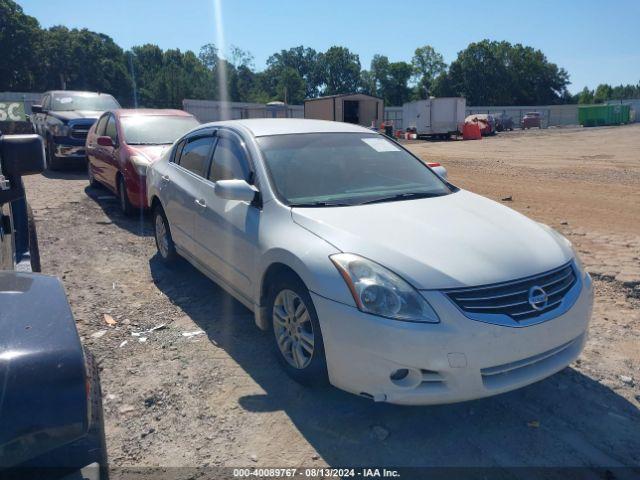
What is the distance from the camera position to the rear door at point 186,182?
492 cm

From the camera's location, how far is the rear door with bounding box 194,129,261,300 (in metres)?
3.92

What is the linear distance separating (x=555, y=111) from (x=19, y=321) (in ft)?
228

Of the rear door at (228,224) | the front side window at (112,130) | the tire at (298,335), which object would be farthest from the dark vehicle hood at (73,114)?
the tire at (298,335)

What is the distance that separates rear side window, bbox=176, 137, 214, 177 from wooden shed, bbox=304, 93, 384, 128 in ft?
101

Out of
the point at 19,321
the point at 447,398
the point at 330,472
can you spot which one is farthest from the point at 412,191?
the point at 19,321

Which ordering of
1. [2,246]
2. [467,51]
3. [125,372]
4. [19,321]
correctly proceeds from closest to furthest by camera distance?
[19,321] < [2,246] < [125,372] < [467,51]

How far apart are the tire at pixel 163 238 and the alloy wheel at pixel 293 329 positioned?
2383 mm

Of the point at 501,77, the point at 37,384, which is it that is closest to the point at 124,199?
the point at 37,384

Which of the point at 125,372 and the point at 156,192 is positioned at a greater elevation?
the point at 156,192

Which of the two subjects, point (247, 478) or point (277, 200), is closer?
point (247, 478)

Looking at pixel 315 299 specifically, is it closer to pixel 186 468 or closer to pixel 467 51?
pixel 186 468

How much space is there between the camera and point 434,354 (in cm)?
276

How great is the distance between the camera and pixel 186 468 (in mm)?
2832

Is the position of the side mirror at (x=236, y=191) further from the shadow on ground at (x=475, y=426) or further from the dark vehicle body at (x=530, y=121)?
the dark vehicle body at (x=530, y=121)
